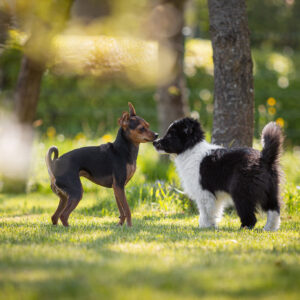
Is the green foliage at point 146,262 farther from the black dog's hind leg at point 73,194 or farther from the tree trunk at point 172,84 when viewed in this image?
the tree trunk at point 172,84

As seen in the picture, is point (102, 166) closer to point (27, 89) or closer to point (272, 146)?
point (272, 146)

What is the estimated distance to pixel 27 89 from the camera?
8938mm

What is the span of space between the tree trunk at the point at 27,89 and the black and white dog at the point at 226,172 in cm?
403

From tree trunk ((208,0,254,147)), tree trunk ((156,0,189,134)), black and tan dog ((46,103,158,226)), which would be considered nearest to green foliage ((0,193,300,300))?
black and tan dog ((46,103,158,226))

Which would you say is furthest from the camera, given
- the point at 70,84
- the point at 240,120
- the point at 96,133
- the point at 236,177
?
the point at 70,84

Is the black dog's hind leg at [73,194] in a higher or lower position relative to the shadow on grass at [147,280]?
higher

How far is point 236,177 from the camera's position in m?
5.18

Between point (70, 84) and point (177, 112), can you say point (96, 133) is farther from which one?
point (177, 112)

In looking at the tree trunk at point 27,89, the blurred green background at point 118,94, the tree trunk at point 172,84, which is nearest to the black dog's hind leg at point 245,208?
the tree trunk at point 172,84

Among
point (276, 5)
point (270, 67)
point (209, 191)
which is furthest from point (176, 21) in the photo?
point (276, 5)

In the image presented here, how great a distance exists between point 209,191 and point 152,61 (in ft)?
18.0

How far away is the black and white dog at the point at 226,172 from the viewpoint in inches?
201

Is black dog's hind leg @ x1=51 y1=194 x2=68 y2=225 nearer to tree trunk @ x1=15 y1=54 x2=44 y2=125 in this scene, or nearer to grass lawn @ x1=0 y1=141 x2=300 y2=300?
grass lawn @ x1=0 y1=141 x2=300 y2=300

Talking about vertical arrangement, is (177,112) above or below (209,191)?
above
